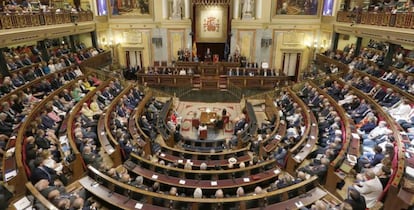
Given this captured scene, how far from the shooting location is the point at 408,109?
806 centimetres

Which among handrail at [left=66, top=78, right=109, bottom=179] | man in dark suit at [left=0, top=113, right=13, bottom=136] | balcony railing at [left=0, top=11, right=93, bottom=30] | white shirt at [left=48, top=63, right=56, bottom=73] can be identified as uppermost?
balcony railing at [left=0, top=11, right=93, bottom=30]

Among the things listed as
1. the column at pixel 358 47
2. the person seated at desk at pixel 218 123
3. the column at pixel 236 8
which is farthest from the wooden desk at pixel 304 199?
the column at pixel 236 8

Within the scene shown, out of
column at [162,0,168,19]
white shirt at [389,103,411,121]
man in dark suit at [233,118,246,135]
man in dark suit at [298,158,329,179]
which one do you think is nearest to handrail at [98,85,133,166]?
man in dark suit at [233,118,246,135]

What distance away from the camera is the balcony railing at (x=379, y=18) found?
30.9 ft

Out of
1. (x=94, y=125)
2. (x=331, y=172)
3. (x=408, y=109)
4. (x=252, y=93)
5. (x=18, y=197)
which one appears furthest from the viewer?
(x=252, y=93)

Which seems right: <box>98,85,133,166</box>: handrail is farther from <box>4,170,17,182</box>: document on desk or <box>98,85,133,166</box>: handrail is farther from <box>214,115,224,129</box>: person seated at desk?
<box>214,115,224,129</box>: person seated at desk

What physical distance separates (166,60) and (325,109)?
35.8 feet

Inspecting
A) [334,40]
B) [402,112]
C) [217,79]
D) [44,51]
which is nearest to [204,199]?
[402,112]

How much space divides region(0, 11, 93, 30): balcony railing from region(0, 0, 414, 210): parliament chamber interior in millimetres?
57

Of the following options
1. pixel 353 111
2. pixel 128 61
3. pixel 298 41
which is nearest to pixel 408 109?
pixel 353 111

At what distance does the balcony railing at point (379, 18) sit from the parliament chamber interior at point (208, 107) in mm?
73

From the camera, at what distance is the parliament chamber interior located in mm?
5406

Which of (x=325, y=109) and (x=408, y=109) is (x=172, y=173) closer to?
(x=325, y=109)

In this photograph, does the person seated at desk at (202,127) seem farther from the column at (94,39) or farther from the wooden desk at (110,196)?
the column at (94,39)
